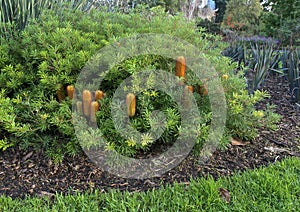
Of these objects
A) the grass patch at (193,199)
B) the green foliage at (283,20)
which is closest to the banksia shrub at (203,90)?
the grass patch at (193,199)

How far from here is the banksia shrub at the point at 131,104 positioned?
217 cm

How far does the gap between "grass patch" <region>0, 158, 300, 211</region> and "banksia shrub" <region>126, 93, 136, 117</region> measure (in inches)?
21.0

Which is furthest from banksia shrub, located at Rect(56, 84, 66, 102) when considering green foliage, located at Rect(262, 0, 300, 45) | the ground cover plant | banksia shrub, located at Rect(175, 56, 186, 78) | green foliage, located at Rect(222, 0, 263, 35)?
green foliage, located at Rect(222, 0, 263, 35)

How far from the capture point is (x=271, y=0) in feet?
42.9

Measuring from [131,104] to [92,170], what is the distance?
0.58 m

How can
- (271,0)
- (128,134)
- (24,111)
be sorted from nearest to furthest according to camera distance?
(128,134)
(24,111)
(271,0)

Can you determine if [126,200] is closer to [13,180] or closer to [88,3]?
[13,180]

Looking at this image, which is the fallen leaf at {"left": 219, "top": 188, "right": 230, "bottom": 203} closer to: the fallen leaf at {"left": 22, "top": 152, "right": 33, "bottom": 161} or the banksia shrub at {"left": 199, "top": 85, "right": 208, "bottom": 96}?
the banksia shrub at {"left": 199, "top": 85, "right": 208, "bottom": 96}

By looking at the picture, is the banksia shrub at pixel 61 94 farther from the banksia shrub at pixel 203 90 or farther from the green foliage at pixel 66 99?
the banksia shrub at pixel 203 90

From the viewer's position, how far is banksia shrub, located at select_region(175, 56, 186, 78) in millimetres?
2349

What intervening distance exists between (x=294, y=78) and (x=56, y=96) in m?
2.80

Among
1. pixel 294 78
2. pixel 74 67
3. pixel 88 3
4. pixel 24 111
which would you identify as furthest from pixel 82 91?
pixel 88 3

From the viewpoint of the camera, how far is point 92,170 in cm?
235

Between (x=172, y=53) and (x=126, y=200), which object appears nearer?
(x=126, y=200)
